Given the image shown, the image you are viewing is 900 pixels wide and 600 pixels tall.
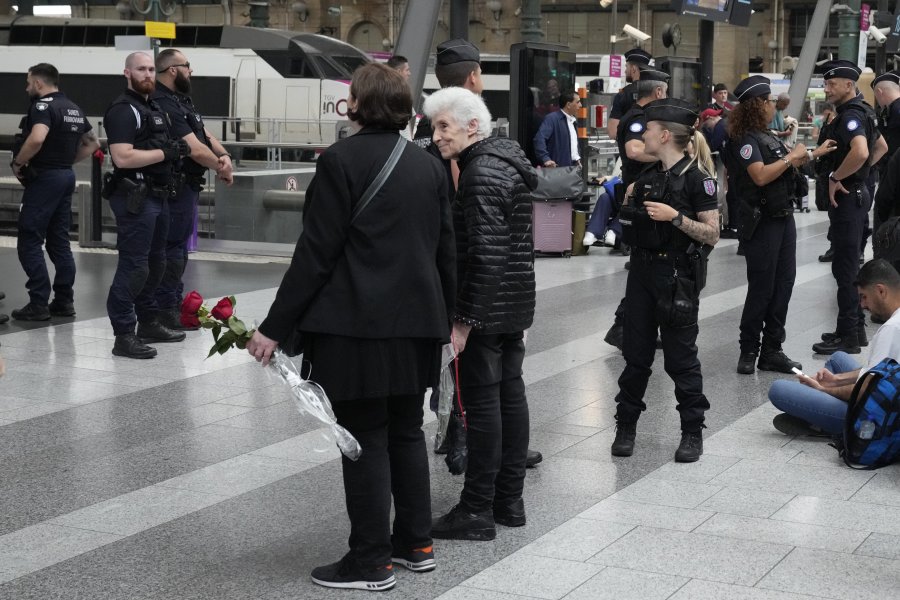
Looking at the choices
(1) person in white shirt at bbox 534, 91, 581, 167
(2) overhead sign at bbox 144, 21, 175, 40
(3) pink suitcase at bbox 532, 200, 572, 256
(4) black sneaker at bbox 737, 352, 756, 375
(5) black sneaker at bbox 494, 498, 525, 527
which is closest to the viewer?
(5) black sneaker at bbox 494, 498, 525, 527

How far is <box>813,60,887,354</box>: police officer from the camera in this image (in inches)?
339

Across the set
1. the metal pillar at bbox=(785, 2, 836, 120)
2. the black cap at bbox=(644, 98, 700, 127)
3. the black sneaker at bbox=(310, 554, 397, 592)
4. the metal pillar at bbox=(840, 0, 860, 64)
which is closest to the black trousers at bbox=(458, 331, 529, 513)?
the black sneaker at bbox=(310, 554, 397, 592)

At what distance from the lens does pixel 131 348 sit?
8352 mm

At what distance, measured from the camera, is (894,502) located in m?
5.42

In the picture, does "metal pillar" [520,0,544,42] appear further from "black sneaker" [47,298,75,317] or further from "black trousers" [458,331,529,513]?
"black trousers" [458,331,529,513]

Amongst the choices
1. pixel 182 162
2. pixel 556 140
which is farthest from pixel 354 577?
pixel 556 140

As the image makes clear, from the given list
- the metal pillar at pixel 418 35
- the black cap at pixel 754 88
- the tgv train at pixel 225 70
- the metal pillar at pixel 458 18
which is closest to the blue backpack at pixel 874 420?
the black cap at pixel 754 88

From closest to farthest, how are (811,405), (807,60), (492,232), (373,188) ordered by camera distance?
(373,188) → (492,232) → (811,405) → (807,60)

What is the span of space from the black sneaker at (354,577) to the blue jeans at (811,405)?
2.69m

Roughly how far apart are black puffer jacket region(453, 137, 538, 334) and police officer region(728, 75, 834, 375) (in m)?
3.29

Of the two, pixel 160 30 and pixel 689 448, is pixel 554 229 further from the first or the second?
pixel 689 448

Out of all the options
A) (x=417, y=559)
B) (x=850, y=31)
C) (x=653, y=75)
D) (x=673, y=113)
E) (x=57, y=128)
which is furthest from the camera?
(x=850, y=31)

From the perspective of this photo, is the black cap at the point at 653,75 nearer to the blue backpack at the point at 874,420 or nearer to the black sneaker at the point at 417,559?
the blue backpack at the point at 874,420

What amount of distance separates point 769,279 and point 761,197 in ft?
1.64
